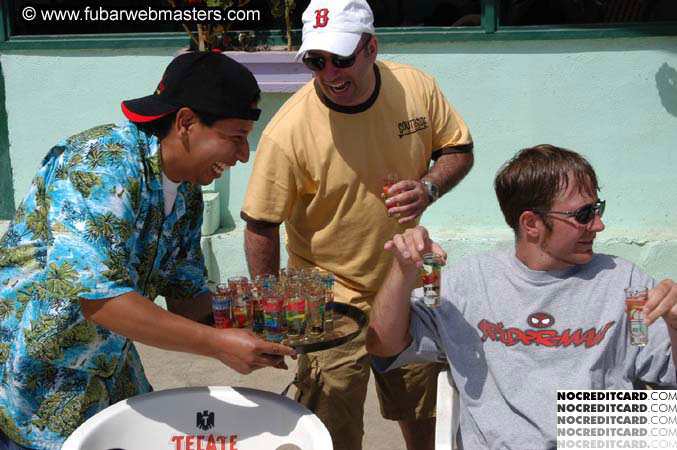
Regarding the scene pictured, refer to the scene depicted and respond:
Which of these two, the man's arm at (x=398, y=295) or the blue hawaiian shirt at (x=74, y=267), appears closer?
the blue hawaiian shirt at (x=74, y=267)

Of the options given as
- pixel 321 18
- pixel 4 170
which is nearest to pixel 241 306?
pixel 321 18

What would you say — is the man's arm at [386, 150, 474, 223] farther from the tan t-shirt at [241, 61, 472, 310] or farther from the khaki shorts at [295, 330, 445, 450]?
the khaki shorts at [295, 330, 445, 450]

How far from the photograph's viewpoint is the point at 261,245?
344 centimetres

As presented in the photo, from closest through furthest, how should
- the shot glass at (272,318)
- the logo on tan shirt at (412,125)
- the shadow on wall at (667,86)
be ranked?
the shot glass at (272,318), the logo on tan shirt at (412,125), the shadow on wall at (667,86)

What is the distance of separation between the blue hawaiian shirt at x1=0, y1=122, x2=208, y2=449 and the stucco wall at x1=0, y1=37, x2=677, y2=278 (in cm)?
327

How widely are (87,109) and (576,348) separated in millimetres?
4234

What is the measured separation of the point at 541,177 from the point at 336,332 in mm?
809

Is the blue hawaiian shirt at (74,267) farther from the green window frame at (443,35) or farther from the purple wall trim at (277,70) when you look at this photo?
the green window frame at (443,35)

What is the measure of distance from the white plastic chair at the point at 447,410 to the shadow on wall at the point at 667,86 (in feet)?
10.9

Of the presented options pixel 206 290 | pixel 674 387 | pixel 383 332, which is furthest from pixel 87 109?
pixel 674 387

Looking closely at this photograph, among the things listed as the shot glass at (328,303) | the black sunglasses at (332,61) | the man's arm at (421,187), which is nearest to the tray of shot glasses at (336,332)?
the shot glass at (328,303)

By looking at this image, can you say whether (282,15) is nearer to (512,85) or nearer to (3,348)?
(512,85)

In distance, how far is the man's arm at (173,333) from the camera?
2.30 m

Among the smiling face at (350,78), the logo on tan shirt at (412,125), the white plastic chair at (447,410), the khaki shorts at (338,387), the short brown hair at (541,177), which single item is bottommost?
the khaki shorts at (338,387)
